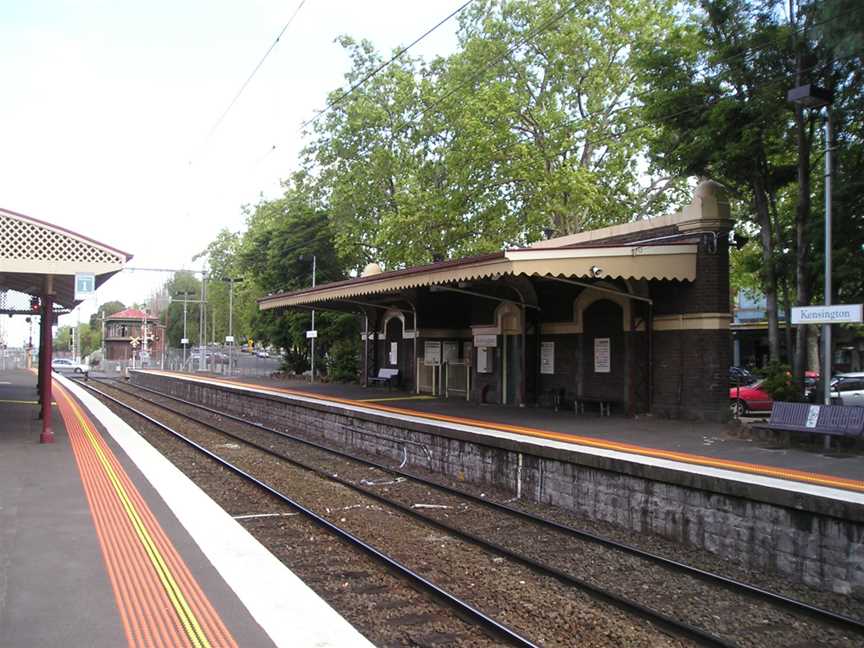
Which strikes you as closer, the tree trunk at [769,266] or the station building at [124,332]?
the tree trunk at [769,266]

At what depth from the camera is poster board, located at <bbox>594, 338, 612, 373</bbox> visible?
53.2 ft

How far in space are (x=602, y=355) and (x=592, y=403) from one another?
117 centimetres

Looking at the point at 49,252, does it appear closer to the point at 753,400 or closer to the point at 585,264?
the point at 585,264

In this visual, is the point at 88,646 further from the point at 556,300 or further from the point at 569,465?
the point at 556,300

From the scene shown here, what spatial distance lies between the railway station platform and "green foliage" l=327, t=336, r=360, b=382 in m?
23.1

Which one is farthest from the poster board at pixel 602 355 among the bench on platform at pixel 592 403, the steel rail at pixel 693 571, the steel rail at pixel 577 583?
the steel rail at pixel 577 583

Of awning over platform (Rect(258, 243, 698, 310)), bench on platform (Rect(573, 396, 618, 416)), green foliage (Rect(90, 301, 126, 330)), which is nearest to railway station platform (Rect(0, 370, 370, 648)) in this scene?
awning over platform (Rect(258, 243, 698, 310))

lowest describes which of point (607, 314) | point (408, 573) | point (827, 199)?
point (408, 573)

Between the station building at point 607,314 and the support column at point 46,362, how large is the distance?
753 centimetres

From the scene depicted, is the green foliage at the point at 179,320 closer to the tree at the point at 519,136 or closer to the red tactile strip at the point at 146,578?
the tree at the point at 519,136

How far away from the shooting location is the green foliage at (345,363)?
3403 cm

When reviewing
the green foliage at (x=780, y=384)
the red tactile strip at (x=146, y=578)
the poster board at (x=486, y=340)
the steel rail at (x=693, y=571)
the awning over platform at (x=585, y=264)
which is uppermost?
the awning over platform at (x=585, y=264)

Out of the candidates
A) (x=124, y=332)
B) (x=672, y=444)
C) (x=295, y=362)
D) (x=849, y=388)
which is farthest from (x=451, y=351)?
(x=124, y=332)

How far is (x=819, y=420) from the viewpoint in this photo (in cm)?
1092
